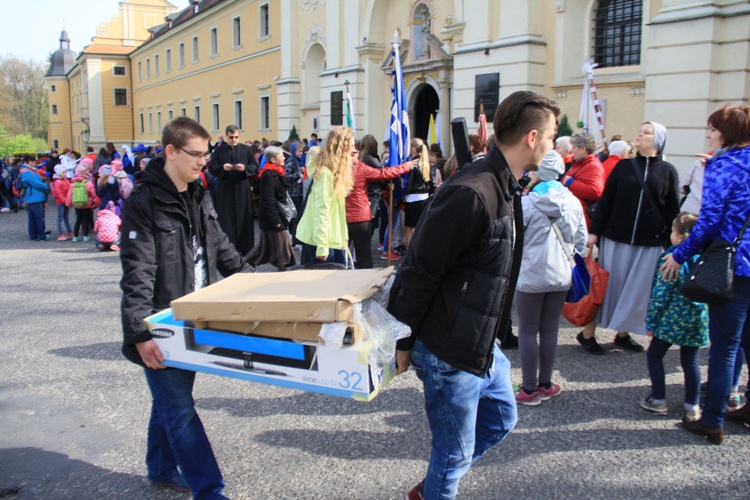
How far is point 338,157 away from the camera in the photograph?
601 centimetres

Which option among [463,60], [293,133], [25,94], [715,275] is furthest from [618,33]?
[25,94]

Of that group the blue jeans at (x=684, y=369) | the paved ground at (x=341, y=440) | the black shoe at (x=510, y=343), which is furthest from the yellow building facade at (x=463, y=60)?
the blue jeans at (x=684, y=369)

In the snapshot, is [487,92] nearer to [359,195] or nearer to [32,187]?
[359,195]

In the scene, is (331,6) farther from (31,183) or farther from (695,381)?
(695,381)

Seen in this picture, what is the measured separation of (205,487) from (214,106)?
35529mm

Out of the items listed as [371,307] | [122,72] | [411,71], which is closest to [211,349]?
[371,307]

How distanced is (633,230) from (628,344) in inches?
42.2

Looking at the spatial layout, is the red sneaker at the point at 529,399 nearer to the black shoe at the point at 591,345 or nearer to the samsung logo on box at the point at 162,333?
the black shoe at the point at 591,345

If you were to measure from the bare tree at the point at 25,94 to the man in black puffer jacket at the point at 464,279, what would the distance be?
83.1 meters

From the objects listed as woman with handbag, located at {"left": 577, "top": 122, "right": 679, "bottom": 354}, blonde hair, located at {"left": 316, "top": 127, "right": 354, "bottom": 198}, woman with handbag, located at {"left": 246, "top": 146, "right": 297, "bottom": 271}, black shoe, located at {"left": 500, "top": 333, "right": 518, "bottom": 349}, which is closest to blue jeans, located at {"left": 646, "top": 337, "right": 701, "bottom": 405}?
woman with handbag, located at {"left": 577, "top": 122, "right": 679, "bottom": 354}

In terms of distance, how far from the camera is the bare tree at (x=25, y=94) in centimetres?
7525

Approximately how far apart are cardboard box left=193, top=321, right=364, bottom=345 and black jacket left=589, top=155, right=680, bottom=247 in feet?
11.9

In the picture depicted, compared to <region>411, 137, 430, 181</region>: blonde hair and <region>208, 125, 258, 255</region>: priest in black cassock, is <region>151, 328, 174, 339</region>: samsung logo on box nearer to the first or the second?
<region>208, 125, 258, 255</region>: priest in black cassock

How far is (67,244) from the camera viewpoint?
12586 mm
